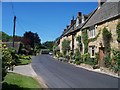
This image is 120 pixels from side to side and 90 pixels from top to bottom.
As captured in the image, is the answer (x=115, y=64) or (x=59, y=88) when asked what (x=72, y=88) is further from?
(x=115, y=64)

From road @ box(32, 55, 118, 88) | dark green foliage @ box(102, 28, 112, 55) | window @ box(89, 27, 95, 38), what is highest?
window @ box(89, 27, 95, 38)

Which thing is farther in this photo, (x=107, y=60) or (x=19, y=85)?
(x=107, y=60)

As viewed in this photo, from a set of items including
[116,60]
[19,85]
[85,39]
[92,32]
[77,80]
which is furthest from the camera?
[85,39]

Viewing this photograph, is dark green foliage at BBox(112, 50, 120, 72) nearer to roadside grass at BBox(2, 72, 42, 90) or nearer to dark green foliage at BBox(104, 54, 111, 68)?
dark green foliage at BBox(104, 54, 111, 68)

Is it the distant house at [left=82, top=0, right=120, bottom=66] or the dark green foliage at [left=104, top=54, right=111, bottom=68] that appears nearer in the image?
the distant house at [left=82, top=0, right=120, bottom=66]

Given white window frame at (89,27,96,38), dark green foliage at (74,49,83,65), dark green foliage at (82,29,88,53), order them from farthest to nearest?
dark green foliage at (74,49,83,65), dark green foliage at (82,29,88,53), white window frame at (89,27,96,38)

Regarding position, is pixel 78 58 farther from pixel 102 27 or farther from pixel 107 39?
pixel 107 39

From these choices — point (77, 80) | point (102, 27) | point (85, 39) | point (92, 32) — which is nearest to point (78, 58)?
point (85, 39)

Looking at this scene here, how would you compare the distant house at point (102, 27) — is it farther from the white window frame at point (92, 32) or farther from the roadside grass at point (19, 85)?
the roadside grass at point (19, 85)

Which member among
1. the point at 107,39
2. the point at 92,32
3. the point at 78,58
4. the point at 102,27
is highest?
the point at 102,27

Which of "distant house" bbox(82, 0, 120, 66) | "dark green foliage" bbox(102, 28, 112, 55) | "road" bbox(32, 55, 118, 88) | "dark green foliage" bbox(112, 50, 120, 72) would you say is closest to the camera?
"road" bbox(32, 55, 118, 88)

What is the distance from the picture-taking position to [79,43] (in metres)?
42.2

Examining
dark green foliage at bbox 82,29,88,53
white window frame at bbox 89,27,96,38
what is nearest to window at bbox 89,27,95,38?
white window frame at bbox 89,27,96,38

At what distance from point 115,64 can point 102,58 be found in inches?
211
